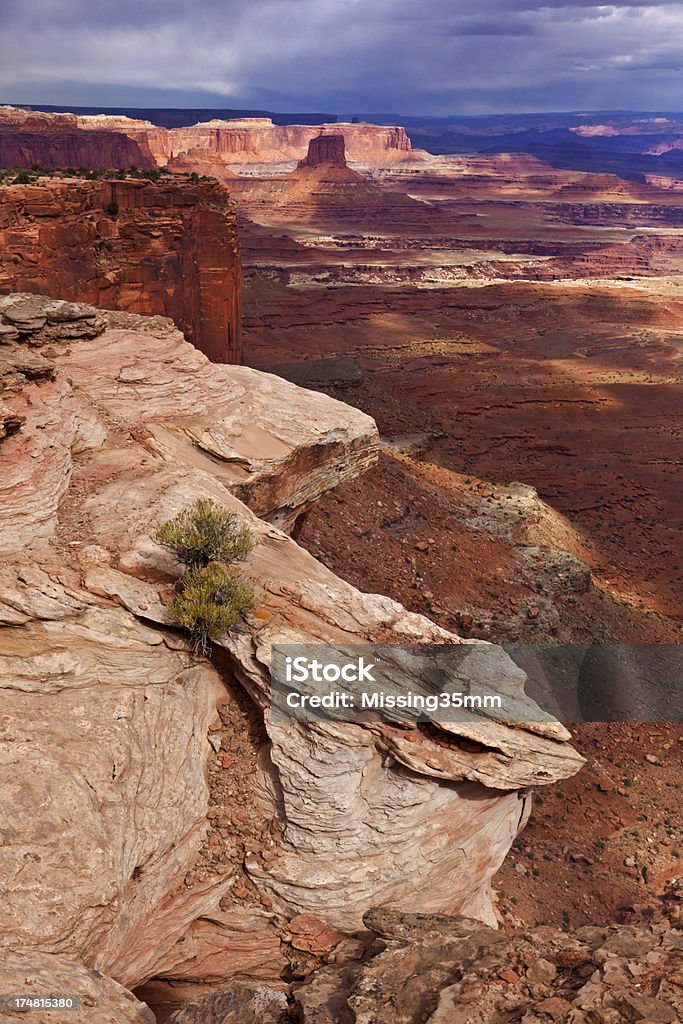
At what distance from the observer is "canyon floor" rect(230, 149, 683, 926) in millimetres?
13414

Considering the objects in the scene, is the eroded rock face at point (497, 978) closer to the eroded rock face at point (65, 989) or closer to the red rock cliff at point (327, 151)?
the eroded rock face at point (65, 989)

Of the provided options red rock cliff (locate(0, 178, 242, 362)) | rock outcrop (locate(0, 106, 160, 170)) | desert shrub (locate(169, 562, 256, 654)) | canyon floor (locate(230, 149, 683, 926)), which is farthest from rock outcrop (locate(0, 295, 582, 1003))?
rock outcrop (locate(0, 106, 160, 170))

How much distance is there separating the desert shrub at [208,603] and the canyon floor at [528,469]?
6201 millimetres

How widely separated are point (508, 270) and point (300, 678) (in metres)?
80.1

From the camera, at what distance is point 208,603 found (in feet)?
26.0

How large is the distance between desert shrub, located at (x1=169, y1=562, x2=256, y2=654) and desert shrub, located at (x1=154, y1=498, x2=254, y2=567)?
0.20 m

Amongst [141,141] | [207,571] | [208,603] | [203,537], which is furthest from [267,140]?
[208,603]

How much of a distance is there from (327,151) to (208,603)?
434 feet

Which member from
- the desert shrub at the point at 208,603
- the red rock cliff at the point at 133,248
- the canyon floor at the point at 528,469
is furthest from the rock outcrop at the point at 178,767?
the red rock cliff at the point at 133,248

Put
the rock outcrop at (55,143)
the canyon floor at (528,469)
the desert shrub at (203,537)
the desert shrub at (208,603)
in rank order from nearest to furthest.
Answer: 1. the desert shrub at (208,603)
2. the desert shrub at (203,537)
3. the canyon floor at (528,469)
4. the rock outcrop at (55,143)

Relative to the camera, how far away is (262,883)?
26.2 feet

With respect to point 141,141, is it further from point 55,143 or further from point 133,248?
point 133,248

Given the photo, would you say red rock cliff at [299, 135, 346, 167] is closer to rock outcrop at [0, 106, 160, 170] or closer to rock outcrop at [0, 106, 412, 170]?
rock outcrop at [0, 106, 412, 170]

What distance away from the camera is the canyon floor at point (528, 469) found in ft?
44.0
